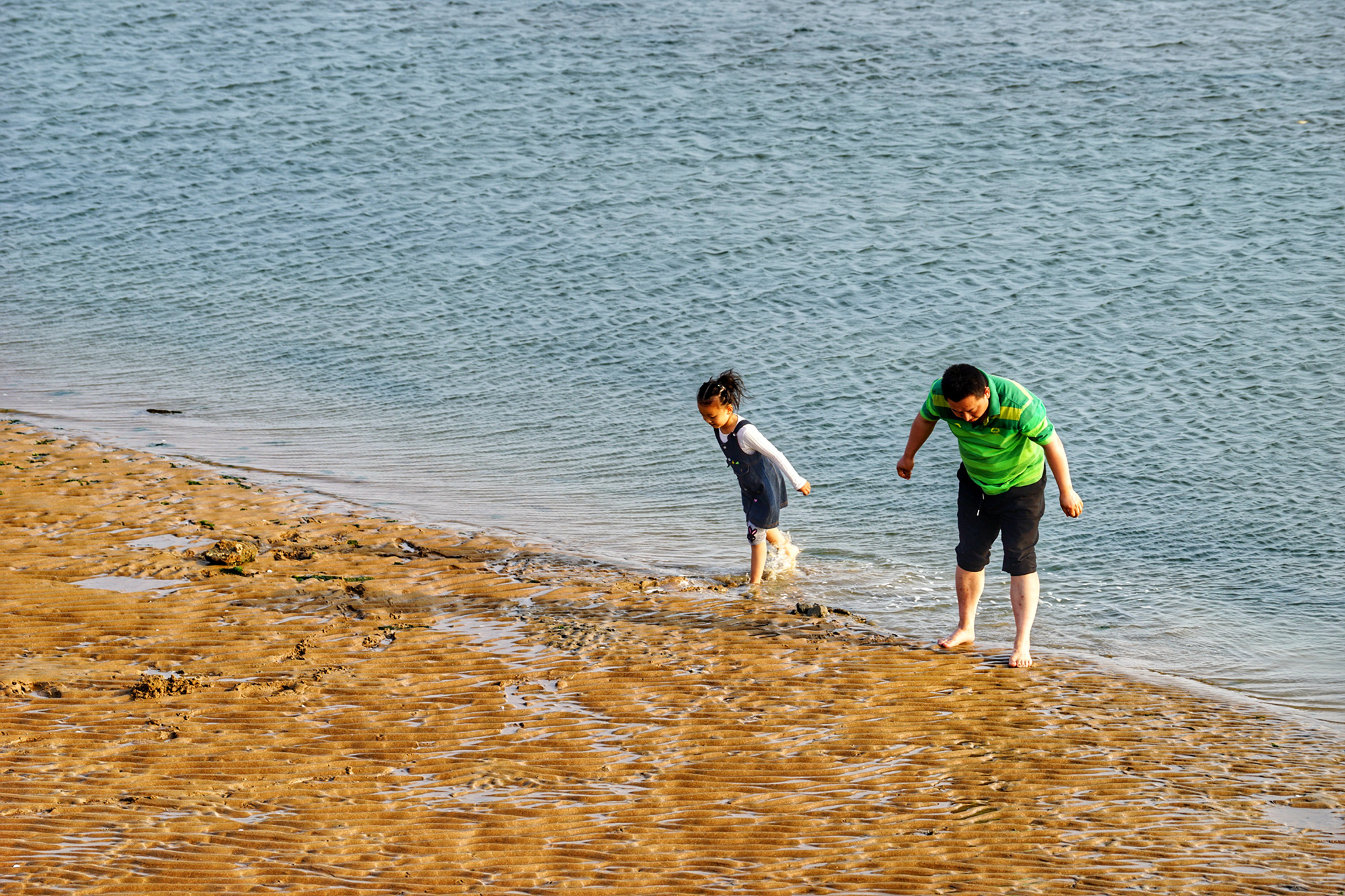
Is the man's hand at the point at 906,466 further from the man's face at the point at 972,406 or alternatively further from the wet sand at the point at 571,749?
the wet sand at the point at 571,749

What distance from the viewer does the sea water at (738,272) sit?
29.7 ft

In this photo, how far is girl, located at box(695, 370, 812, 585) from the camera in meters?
7.04

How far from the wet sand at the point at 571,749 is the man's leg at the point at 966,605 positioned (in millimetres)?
98

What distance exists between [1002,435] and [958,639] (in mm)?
1410

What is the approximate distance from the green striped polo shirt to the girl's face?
1304 millimetres

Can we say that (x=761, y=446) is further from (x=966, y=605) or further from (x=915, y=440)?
(x=966, y=605)

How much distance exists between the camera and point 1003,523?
6.28 m

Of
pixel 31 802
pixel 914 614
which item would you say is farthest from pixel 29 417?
pixel 914 614

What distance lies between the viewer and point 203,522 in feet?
27.7

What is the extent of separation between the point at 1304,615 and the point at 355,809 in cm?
581

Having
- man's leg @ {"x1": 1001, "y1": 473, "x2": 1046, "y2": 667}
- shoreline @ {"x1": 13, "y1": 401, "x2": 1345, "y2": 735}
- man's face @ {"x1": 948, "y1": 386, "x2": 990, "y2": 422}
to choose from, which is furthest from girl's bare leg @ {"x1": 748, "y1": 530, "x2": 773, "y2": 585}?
man's face @ {"x1": 948, "y1": 386, "x2": 990, "y2": 422}

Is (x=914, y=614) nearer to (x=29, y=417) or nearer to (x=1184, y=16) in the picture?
(x=29, y=417)

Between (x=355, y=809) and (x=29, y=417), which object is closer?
(x=355, y=809)

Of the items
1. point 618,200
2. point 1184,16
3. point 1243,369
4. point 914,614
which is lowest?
point 914,614
